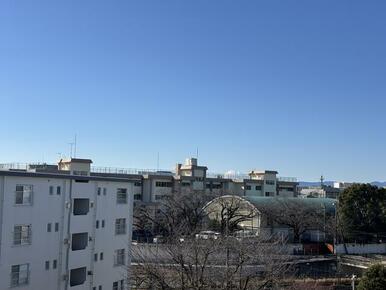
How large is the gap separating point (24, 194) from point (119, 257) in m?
10.4

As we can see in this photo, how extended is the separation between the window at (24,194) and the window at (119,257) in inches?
373

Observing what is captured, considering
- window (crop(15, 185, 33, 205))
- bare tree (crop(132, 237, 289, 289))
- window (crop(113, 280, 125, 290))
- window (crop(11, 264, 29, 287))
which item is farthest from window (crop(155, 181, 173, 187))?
bare tree (crop(132, 237, 289, 289))

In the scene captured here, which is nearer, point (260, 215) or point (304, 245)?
point (304, 245)

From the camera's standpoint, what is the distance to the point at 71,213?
3069 centimetres

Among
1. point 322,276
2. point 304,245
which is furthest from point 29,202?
point 304,245

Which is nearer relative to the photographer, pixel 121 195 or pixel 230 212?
pixel 121 195

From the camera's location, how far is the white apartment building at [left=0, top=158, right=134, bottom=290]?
26.1 metres

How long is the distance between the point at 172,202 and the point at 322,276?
2105cm

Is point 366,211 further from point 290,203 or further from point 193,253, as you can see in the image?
point 193,253

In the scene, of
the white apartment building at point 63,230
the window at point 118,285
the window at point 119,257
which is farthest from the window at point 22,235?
the window at point 118,285

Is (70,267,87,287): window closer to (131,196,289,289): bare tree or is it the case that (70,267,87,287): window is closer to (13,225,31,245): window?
(13,225,31,245): window

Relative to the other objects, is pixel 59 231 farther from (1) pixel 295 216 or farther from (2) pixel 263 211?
(2) pixel 263 211

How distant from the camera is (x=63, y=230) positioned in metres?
30.1

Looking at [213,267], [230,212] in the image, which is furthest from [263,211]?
[213,267]
